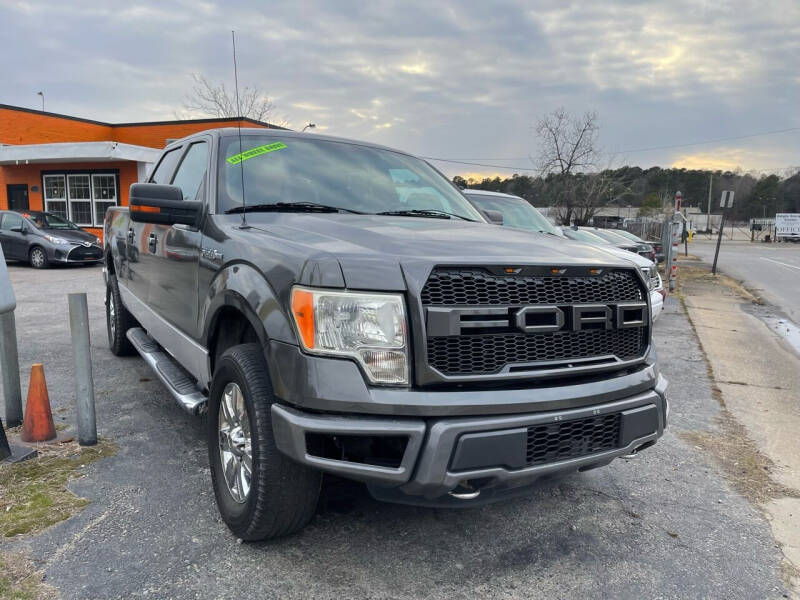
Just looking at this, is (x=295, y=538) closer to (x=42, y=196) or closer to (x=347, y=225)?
(x=347, y=225)

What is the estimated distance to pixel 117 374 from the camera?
5.58 metres

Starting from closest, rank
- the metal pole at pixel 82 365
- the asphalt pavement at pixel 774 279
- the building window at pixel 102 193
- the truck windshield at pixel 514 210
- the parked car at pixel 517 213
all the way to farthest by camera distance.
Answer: the metal pole at pixel 82 365, the parked car at pixel 517 213, the truck windshield at pixel 514 210, the asphalt pavement at pixel 774 279, the building window at pixel 102 193

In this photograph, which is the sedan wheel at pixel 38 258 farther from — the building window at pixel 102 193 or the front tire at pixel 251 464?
the front tire at pixel 251 464

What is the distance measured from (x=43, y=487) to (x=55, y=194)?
2260cm

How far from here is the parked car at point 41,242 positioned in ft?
50.8

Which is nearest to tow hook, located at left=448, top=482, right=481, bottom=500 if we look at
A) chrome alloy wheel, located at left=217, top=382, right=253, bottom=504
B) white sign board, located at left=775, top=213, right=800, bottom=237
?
chrome alloy wheel, located at left=217, top=382, right=253, bottom=504

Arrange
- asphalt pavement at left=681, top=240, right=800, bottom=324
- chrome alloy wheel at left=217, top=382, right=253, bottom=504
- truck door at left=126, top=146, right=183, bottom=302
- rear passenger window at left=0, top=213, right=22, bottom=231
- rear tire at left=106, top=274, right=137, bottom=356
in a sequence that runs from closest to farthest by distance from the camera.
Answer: chrome alloy wheel at left=217, top=382, right=253, bottom=504 → truck door at left=126, top=146, right=183, bottom=302 → rear tire at left=106, top=274, right=137, bottom=356 → asphalt pavement at left=681, top=240, right=800, bottom=324 → rear passenger window at left=0, top=213, right=22, bottom=231

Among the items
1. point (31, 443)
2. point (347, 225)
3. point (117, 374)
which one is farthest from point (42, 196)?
point (347, 225)

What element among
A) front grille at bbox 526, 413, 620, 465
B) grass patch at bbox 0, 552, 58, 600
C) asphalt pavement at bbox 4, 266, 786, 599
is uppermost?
front grille at bbox 526, 413, 620, 465

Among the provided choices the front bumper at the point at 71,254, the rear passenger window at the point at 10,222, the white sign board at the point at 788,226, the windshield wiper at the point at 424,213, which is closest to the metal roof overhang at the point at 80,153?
the rear passenger window at the point at 10,222

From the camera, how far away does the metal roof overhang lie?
64.3ft

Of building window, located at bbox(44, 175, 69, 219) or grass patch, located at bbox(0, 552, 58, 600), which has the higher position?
building window, located at bbox(44, 175, 69, 219)

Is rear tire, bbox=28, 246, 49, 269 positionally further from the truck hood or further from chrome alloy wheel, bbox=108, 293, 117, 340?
the truck hood

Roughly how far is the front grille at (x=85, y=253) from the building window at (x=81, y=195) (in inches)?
225
